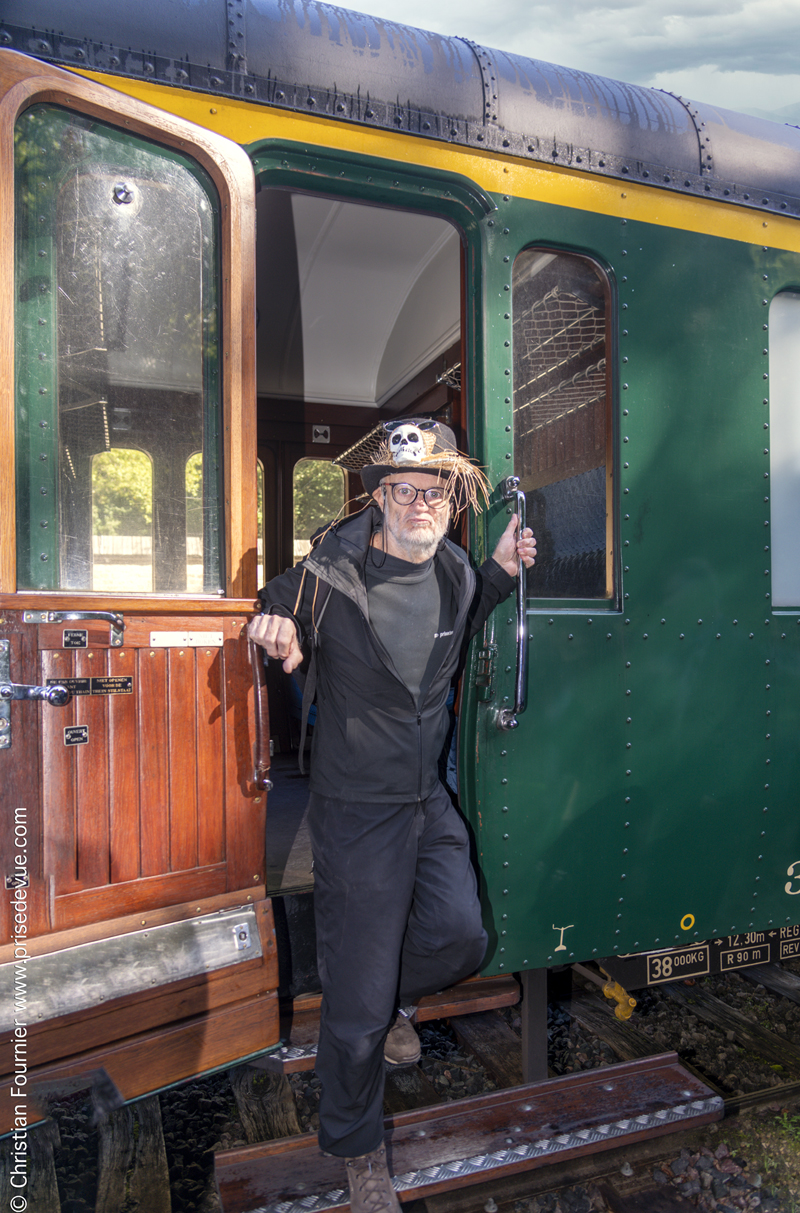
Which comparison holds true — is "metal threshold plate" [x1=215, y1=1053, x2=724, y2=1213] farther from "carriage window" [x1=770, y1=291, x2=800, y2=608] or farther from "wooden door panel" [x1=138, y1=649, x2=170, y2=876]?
"carriage window" [x1=770, y1=291, x2=800, y2=608]

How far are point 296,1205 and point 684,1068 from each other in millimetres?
1293

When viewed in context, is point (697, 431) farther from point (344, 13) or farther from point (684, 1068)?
point (684, 1068)

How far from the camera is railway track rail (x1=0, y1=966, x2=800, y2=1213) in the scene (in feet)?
6.45

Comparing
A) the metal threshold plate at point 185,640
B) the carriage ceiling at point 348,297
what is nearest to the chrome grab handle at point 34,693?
the metal threshold plate at point 185,640

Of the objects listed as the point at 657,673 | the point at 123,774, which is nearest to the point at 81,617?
the point at 123,774

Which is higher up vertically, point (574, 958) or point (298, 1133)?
point (574, 958)

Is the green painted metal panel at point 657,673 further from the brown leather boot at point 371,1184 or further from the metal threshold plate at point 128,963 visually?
the metal threshold plate at point 128,963

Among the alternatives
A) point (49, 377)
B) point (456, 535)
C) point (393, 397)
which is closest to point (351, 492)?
point (393, 397)

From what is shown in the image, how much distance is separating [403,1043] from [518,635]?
141cm

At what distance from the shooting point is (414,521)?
1957 mm

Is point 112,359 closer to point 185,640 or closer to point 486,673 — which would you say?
point 185,640

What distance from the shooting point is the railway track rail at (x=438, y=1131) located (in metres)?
1.97

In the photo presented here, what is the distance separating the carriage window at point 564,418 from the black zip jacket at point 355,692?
16.8 inches

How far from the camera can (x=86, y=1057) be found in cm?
166
